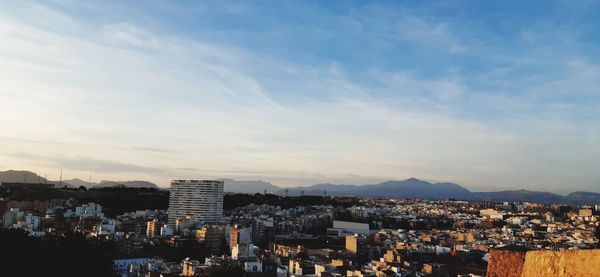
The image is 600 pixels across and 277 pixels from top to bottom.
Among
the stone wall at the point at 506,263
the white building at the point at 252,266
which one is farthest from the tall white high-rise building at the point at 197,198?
the stone wall at the point at 506,263

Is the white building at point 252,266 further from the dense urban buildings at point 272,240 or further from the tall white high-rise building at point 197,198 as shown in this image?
the tall white high-rise building at point 197,198

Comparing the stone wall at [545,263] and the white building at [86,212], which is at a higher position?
the stone wall at [545,263]

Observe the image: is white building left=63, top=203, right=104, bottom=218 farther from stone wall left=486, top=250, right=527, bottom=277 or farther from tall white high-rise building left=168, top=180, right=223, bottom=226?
stone wall left=486, top=250, right=527, bottom=277

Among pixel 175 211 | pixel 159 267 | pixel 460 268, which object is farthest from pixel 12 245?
pixel 175 211

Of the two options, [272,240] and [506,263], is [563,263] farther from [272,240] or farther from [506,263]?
[272,240]

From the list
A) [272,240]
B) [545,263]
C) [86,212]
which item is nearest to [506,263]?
[545,263]

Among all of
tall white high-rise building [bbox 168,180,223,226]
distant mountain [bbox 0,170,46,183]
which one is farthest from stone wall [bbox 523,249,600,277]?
distant mountain [bbox 0,170,46,183]
